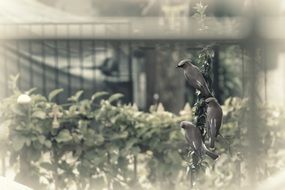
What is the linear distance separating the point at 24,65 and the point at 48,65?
1.07 ft

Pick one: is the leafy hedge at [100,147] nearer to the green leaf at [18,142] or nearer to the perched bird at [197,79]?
the green leaf at [18,142]

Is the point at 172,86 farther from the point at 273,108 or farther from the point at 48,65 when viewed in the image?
the point at 273,108

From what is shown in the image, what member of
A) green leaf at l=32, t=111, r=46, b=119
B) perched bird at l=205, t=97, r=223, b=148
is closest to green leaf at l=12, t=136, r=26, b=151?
green leaf at l=32, t=111, r=46, b=119

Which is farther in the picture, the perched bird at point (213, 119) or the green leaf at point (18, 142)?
the green leaf at point (18, 142)

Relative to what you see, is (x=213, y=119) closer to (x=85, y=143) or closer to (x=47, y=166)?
(x=85, y=143)

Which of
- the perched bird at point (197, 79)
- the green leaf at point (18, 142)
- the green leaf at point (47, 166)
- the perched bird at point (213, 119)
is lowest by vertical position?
the green leaf at point (47, 166)

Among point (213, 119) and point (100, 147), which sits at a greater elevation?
point (213, 119)

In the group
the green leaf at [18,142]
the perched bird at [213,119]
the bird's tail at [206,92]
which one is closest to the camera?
the perched bird at [213,119]

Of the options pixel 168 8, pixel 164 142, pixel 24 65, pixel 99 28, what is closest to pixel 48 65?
pixel 24 65

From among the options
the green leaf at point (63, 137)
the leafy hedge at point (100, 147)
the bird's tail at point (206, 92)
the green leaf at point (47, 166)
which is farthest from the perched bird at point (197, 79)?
the green leaf at point (47, 166)

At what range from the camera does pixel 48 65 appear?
7129 millimetres

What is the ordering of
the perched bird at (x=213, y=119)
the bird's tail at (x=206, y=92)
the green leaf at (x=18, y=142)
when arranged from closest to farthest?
1. the perched bird at (x=213, y=119)
2. the bird's tail at (x=206, y=92)
3. the green leaf at (x=18, y=142)

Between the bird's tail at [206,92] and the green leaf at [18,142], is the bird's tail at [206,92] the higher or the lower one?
the higher one

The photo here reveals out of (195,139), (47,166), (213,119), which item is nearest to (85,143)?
(47,166)
